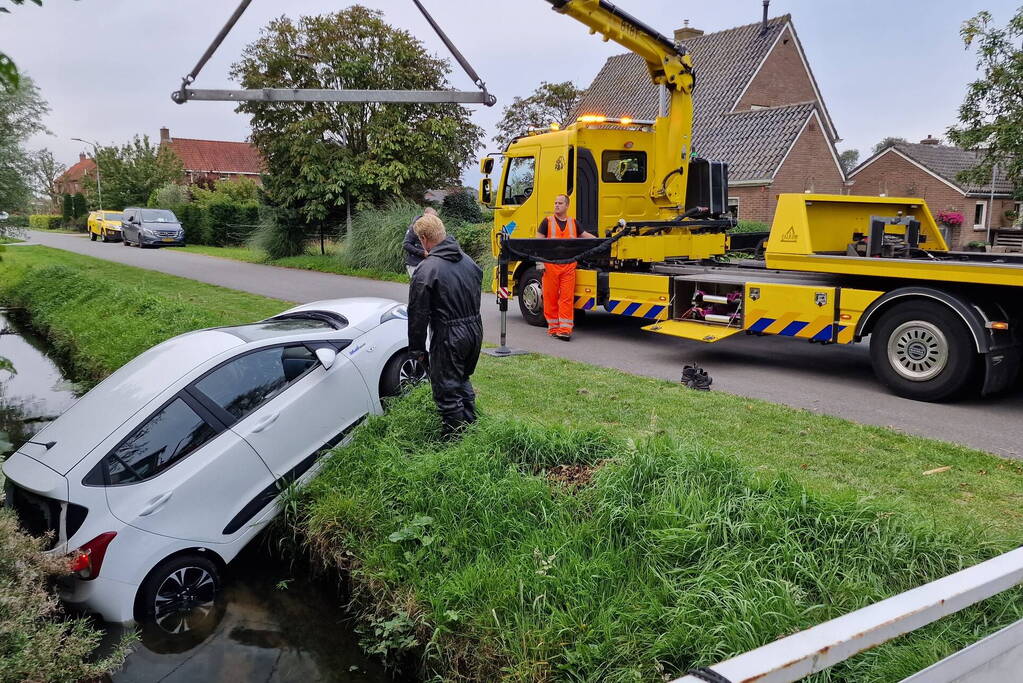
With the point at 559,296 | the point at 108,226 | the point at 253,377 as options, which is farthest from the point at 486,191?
the point at 108,226

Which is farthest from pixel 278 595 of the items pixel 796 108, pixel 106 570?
pixel 796 108

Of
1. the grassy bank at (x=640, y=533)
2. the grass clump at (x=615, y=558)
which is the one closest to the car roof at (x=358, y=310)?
the grassy bank at (x=640, y=533)

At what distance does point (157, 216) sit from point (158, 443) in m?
32.8

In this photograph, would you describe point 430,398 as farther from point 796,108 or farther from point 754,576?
point 796,108

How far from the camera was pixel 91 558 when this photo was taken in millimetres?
4480

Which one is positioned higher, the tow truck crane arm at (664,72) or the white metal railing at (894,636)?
the tow truck crane arm at (664,72)

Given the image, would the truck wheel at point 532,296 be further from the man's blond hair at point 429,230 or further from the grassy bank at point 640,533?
the man's blond hair at point 429,230

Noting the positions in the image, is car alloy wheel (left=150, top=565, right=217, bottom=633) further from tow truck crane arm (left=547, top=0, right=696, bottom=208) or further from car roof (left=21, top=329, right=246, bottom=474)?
tow truck crane arm (left=547, top=0, right=696, bottom=208)

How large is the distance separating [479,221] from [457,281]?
18285 millimetres

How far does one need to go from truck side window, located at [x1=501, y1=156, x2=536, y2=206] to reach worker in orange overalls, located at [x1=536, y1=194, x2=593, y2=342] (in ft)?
2.71

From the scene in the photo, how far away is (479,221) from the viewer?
77.3 feet

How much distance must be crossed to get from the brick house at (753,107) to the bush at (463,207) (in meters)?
7.53

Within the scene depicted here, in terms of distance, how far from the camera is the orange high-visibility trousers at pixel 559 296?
1098cm

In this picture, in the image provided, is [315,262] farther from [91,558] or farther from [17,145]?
[91,558]
